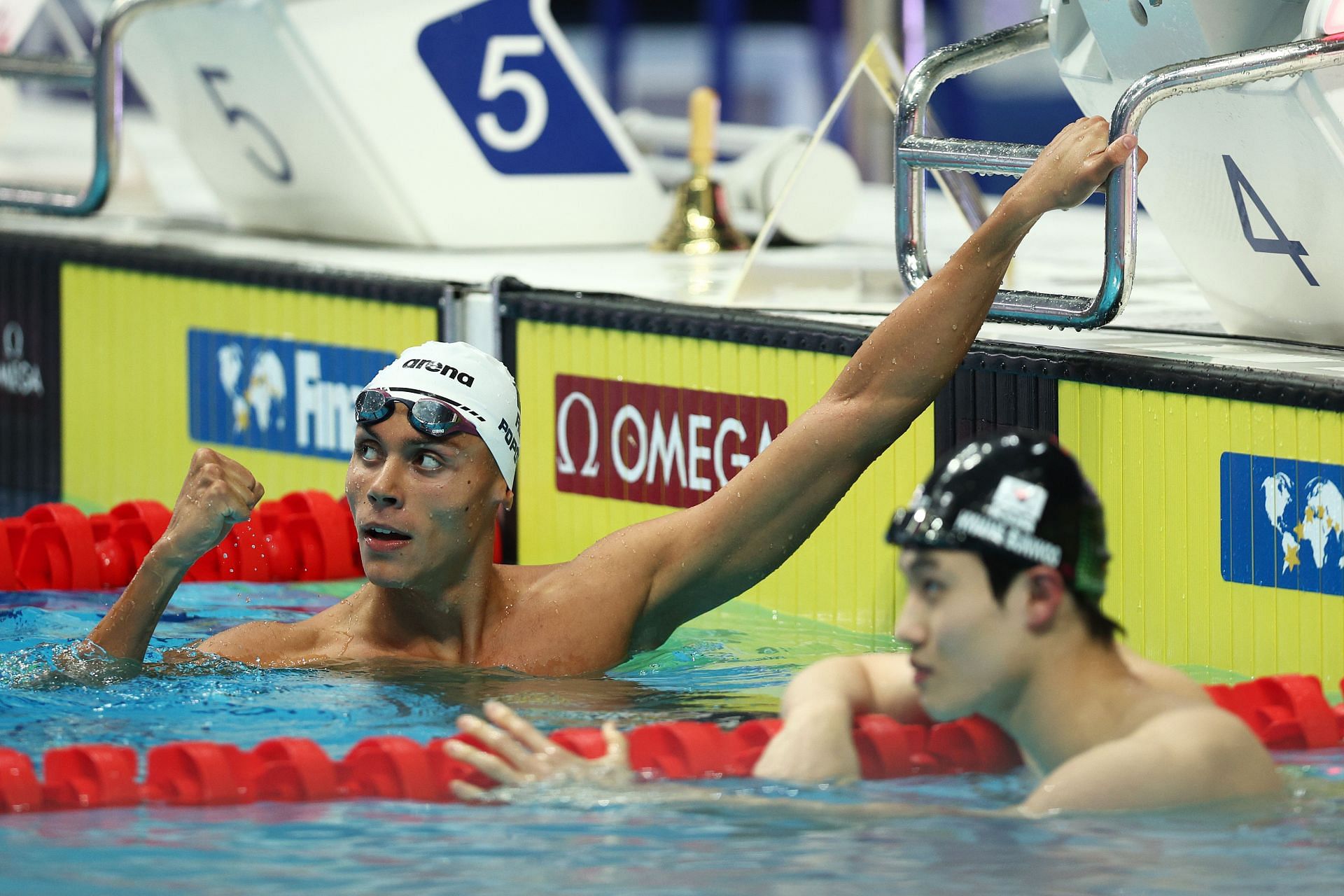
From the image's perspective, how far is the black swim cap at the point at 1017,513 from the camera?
9.02ft

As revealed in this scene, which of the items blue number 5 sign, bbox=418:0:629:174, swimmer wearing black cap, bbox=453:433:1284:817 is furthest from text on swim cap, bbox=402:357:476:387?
blue number 5 sign, bbox=418:0:629:174

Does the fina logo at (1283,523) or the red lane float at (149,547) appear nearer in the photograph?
the fina logo at (1283,523)

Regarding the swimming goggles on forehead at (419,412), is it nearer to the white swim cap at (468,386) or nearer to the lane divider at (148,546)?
the white swim cap at (468,386)

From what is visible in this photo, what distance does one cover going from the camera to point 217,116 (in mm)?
6887

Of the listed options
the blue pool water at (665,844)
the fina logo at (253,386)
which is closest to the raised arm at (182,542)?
the blue pool water at (665,844)

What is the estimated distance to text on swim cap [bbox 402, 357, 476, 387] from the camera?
381cm

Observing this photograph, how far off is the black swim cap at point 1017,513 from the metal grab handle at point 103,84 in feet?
12.9

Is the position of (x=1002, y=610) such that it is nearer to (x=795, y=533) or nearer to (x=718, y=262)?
(x=795, y=533)

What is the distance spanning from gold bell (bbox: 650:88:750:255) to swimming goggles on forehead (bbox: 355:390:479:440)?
306 cm

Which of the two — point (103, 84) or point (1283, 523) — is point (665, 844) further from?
point (103, 84)

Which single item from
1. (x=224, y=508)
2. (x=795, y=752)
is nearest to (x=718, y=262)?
(x=224, y=508)

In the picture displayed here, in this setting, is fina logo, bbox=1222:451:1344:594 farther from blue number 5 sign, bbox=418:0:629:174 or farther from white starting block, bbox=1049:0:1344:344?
blue number 5 sign, bbox=418:0:629:174

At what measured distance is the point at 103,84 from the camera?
20.5 ft

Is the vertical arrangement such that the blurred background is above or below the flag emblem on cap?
above
